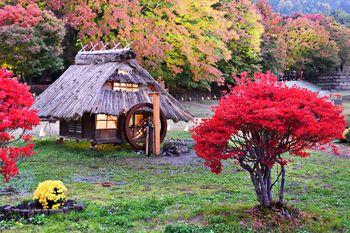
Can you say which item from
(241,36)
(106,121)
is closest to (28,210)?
(106,121)

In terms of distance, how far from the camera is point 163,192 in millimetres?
14008

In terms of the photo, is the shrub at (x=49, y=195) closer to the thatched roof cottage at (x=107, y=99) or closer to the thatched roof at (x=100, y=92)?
the thatched roof at (x=100, y=92)

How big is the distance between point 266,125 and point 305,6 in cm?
12697

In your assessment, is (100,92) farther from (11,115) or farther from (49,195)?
(49,195)

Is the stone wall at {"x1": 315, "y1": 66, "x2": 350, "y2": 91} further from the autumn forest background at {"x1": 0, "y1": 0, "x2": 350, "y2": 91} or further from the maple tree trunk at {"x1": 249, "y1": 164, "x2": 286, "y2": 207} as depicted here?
the maple tree trunk at {"x1": 249, "y1": 164, "x2": 286, "y2": 207}

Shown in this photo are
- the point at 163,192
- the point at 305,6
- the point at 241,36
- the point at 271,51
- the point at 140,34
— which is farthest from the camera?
the point at 305,6

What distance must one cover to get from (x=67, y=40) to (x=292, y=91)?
111ft

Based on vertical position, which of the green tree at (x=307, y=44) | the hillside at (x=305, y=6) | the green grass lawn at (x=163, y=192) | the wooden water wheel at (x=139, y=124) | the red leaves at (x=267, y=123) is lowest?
the green grass lawn at (x=163, y=192)

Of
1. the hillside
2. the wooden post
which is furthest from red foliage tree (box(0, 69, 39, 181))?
the hillside

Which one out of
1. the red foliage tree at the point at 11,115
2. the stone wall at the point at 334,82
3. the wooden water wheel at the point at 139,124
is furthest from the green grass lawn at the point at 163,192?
the stone wall at the point at 334,82

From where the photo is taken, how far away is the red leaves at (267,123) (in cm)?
990

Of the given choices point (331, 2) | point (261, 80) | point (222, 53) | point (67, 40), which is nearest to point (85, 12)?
point (67, 40)

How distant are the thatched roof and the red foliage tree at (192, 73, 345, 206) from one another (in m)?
11.2

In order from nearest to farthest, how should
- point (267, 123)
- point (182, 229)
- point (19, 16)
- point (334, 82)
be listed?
1. point (182, 229)
2. point (267, 123)
3. point (19, 16)
4. point (334, 82)
